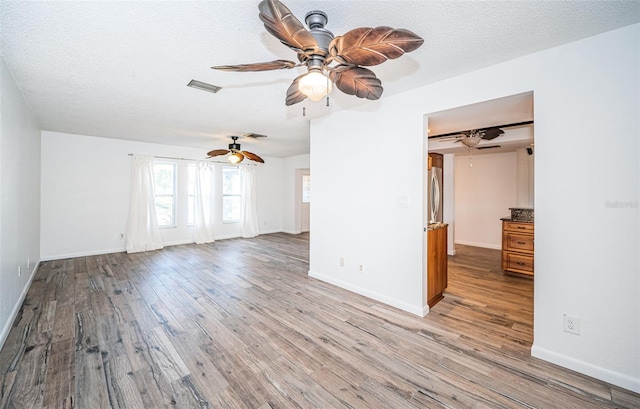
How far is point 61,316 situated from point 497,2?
4.64 meters

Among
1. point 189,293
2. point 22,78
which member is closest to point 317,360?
point 189,293

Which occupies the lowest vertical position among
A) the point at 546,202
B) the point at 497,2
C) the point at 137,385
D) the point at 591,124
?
the point at 137,385

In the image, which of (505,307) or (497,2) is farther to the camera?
(505,307)

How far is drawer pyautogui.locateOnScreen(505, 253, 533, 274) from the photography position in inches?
155

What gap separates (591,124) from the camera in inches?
73.6

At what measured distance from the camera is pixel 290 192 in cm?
852

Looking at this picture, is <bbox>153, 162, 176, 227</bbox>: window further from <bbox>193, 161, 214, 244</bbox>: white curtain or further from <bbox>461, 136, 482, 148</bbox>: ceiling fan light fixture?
<bbox>461, 136, 482, 148</bbox>: ceiling fan light fixture

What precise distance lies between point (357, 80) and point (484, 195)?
583cm

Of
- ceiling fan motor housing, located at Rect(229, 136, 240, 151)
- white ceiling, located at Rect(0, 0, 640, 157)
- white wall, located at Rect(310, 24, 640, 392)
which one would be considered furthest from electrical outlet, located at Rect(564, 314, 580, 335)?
ceiling fan motor housing, located at Rect(229, 136, 240, 151)

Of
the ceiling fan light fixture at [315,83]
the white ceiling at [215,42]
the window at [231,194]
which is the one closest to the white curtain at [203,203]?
the window at [231,194]

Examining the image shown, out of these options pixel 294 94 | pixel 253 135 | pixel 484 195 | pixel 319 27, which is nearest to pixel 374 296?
pixel 294 94

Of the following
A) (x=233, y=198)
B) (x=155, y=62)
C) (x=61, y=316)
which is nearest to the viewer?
(x=155, y=62)

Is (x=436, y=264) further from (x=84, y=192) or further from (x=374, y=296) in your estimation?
(x=84, y=192)

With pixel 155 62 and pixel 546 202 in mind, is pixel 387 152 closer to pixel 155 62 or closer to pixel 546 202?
pixel 546 202
